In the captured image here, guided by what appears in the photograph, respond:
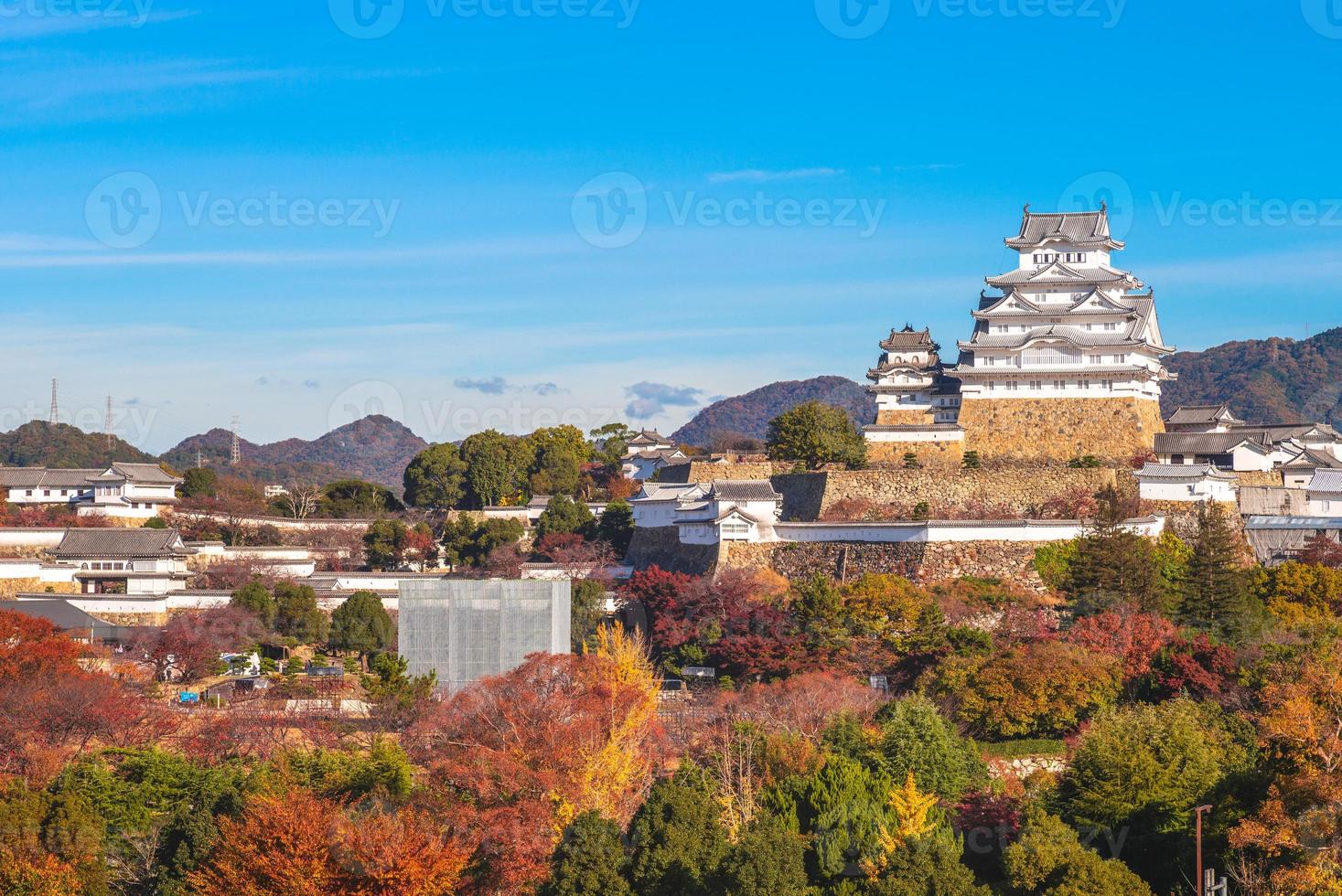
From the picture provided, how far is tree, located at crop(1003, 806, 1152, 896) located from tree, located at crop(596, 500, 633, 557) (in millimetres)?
24526

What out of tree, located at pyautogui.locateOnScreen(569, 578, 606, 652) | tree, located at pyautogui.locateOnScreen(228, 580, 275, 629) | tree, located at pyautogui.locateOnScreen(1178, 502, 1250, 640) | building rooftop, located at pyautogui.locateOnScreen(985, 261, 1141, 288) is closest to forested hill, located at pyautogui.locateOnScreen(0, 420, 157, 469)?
tree, located at pyautogui.locateOnScreen(228, 580, 275, 629)

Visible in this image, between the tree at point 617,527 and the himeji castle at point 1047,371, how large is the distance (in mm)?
7398

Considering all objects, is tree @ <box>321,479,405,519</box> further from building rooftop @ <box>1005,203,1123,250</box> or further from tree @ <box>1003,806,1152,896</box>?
tree @ <box>1003,806,1152,896</box>

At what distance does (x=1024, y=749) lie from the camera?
96.1 feet

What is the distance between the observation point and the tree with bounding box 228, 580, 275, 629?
3866 centimetres

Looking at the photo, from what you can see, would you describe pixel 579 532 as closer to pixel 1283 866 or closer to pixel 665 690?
pixel 665 690

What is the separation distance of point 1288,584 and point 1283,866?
15.1m

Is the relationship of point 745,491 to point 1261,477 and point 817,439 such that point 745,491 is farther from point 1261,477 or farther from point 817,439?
point 1261,477

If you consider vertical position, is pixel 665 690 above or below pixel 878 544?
below

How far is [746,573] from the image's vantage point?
38031 mm

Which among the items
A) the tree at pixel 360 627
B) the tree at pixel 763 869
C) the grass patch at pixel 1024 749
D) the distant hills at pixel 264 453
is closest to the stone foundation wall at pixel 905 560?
the grass patch at pixel 1024 749

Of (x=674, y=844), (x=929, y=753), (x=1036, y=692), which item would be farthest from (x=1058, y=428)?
(x=674, y=844)

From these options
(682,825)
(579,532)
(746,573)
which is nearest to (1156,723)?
(682,825)

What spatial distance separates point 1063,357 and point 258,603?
20.9 meters
